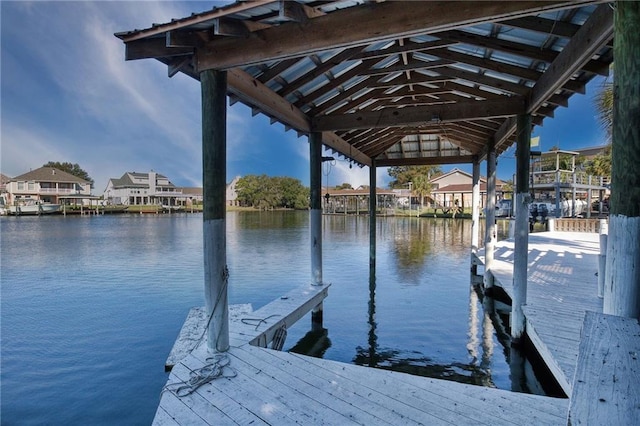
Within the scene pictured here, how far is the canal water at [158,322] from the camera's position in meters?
4.81

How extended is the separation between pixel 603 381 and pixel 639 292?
4.46ft

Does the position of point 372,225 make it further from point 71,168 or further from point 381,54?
point 71,168

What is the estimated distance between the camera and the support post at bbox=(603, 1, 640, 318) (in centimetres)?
198

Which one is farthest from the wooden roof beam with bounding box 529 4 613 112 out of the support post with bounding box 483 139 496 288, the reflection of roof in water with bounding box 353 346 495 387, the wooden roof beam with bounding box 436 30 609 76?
the support post with bounding box 483 139 496 288

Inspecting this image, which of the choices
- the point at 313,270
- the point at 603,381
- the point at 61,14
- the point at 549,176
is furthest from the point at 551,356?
the point at 61,14

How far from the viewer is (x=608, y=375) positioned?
1060 millimetres

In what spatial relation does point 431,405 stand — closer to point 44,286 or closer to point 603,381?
point 603,381

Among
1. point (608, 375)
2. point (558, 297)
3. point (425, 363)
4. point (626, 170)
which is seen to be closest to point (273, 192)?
point (558, 297)

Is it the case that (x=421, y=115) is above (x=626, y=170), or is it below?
above

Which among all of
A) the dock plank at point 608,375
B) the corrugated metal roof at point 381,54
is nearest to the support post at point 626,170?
the corrugated metal roof at point 381,54

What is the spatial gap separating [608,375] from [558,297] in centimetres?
575

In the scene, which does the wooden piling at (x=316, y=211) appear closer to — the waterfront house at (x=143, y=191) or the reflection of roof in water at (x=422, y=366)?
the reflection of roof in water at (x=422, y=366)

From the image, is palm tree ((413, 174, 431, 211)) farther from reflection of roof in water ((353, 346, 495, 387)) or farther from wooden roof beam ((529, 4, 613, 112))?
wooden roof beam ((529, 4, 613, 112))

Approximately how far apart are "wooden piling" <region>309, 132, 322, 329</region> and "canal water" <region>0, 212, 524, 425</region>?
885 millimetres
